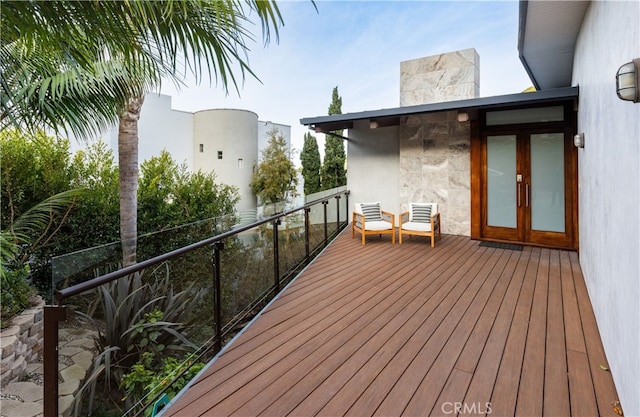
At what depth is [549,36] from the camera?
4547 mm

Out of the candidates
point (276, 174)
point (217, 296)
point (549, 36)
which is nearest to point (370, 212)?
point (549, 36)

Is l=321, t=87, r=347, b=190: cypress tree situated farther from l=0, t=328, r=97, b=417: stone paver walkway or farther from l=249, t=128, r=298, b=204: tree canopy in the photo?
l=0, t=328, r=97, b=417: stone paver walkway

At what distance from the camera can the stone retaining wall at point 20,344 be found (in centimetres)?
358

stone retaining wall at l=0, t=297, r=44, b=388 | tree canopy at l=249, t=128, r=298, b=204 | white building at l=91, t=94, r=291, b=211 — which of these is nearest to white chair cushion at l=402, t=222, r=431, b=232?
stone retaining wall at l=0, t=297, r=44, b=388

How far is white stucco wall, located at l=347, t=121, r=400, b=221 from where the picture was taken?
8.06 metres

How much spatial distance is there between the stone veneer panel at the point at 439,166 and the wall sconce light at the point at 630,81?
5.32 meters

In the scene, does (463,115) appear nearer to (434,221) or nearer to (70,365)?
(434,221)

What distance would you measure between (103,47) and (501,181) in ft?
21.7

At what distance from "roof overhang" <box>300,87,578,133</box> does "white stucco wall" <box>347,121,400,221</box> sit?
33 centimetres

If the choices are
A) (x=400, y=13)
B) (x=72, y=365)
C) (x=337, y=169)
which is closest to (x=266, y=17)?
(x=72, y=365)

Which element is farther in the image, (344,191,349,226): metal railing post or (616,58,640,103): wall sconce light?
(344,191,349,226): metal railing post

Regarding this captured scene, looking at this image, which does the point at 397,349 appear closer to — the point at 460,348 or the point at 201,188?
the point at 460,348

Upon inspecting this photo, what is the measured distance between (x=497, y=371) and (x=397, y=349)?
0.69 meters

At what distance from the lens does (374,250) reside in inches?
234
